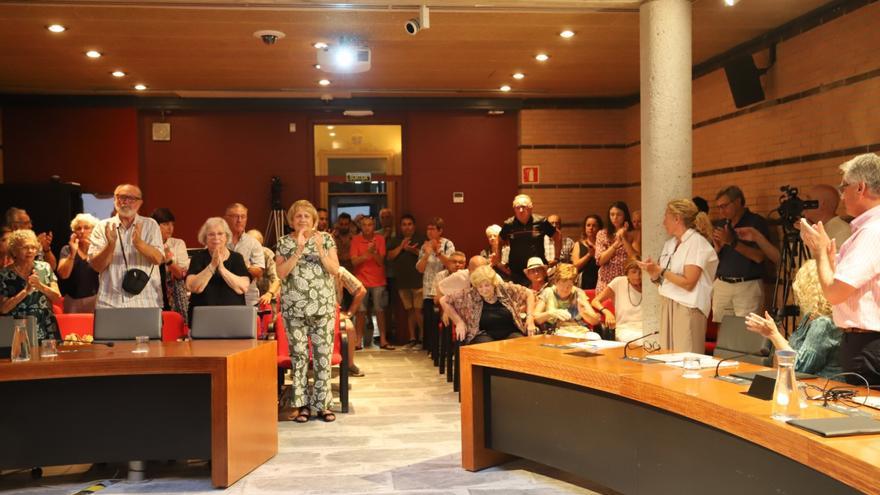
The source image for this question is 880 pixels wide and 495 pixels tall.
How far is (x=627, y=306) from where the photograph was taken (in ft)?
22.4

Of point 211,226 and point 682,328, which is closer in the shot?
point 682,328

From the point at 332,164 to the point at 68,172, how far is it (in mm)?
3321

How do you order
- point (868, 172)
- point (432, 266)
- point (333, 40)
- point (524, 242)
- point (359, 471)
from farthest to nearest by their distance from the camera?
point (432, 266), point (524, 242), point (333, 40), point (359, 471), point (868, 172)

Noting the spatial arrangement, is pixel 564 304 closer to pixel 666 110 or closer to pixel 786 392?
pixel 666 110

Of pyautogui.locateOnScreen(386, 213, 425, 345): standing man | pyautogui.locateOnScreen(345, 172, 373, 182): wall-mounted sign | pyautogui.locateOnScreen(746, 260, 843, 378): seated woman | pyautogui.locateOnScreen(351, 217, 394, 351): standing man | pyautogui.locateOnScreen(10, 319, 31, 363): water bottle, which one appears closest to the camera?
pyautogui.locateOnScreen(746, 260, 843, 378): seated woman

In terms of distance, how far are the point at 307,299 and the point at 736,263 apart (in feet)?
11.7

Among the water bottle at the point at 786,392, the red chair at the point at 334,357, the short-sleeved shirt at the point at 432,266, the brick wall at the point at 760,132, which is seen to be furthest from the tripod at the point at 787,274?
the water bottle at the point at 786,392

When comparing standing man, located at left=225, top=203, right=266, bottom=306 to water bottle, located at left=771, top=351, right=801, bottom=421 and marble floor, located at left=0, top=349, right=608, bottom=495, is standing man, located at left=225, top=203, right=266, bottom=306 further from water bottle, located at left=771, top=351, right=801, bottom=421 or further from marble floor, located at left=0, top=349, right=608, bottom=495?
water bottle, located at left=771, top=351, right=801, bottom=421

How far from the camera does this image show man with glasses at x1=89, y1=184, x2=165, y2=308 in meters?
5.81

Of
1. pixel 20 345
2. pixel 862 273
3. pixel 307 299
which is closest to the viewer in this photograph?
pixel 862 273

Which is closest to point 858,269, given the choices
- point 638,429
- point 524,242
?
point 638,429

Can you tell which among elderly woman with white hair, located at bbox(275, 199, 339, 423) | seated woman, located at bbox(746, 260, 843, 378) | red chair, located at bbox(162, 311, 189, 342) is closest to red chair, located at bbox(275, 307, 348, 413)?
elderly woman with white hair, located at bbox(275, 199, 339, 423)

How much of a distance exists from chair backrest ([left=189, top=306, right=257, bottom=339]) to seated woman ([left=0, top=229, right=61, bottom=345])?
102 cm

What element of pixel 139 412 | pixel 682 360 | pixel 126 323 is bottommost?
pixel 139 412
